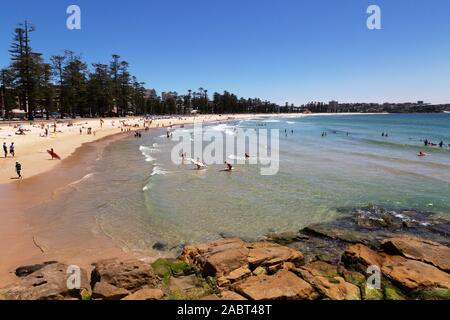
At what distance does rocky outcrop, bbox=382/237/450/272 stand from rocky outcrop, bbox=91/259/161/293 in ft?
24.5

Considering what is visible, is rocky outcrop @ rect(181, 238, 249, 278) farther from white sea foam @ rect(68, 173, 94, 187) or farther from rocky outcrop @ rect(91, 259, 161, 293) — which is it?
white sea foam @ rect(68, 173, 94, 187)

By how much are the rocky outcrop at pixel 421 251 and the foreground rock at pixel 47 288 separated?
9164 millimetres

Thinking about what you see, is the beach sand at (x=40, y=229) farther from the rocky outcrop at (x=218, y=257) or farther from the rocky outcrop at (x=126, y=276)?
the rocky outcrop at (x=218, y=257)

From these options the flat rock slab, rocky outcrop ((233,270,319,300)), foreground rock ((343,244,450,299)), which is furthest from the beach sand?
foreground rock ((343,244,450,299))

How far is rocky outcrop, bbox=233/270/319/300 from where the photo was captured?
7.37 metres

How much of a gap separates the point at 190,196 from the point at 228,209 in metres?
3.33

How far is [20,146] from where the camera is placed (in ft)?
117

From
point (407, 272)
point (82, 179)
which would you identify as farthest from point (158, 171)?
point (407, 272)

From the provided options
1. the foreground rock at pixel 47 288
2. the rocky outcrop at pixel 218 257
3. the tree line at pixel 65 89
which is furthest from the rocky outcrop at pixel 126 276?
the tree line at pixel 65 89

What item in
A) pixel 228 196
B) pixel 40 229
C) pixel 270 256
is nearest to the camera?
pixel 270 256

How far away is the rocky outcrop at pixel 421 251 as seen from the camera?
31.6 ft

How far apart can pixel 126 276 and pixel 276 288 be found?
3.70m

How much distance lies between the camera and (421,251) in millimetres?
10227

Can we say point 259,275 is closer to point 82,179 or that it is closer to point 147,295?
point 147,295
